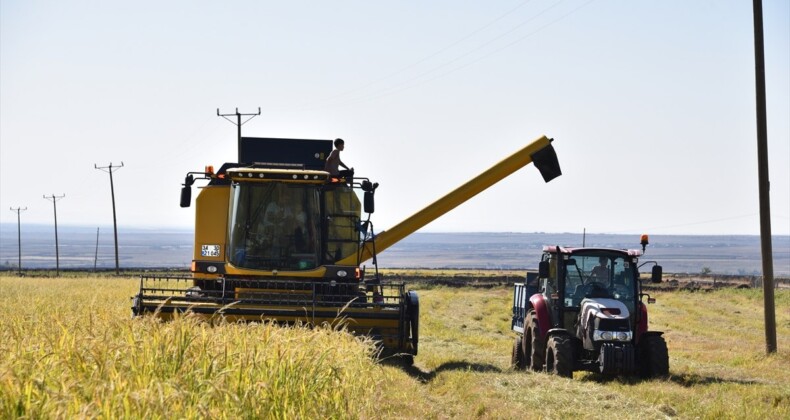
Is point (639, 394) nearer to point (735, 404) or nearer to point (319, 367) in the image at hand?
point (735, 404)

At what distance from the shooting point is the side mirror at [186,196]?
15.6 metres

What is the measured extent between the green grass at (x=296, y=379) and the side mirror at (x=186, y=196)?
235 centimetres

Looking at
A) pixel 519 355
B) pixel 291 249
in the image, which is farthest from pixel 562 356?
pixel 291 249

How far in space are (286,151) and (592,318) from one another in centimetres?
615

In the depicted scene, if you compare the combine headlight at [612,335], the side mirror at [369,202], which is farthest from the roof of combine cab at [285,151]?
the combine headlight at [612,335]

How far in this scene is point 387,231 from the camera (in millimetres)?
17844

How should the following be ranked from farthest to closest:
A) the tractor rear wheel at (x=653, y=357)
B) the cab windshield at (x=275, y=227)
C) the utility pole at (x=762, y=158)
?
the utility pole at (x=762, y=158), the cab windshield at (x=275, y=227), the tractor rear wheel at (x=653, y=357)

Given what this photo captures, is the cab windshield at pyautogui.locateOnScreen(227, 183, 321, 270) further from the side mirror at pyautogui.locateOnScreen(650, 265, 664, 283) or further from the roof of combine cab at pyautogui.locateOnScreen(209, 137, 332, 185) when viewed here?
the side mirror at pyautogui.locateOnScreen(650, 265, 664, 283)

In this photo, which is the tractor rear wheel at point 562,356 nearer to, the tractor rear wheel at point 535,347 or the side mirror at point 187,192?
the tractor rear wheel at point 535,347

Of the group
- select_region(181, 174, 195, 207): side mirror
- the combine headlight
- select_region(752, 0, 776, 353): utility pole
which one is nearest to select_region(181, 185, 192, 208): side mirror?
select_region(181, 174, 195, 207): side mirror

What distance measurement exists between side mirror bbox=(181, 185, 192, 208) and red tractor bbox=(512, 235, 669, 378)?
5032 millimetres

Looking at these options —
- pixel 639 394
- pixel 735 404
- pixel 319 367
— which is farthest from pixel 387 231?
pixel 319 367

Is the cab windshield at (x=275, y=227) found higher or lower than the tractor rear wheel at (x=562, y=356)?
higher

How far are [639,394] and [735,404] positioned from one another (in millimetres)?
1199
